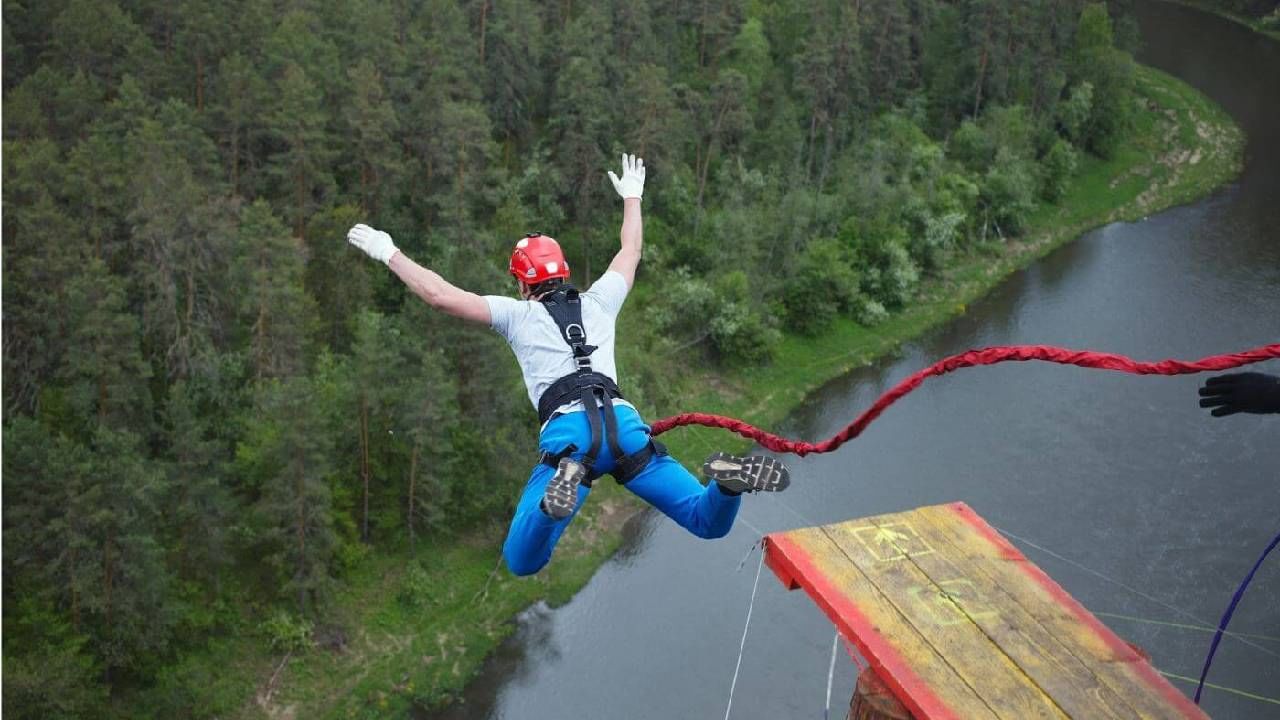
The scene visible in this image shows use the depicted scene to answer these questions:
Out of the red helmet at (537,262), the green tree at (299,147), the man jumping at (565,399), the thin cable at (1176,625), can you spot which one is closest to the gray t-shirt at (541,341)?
the man jumping at (565,399)

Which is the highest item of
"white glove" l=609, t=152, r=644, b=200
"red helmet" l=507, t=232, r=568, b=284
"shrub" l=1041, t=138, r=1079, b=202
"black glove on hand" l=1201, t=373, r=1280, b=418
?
"black glove on hand" l=1201, t=373, r=1280, b=418

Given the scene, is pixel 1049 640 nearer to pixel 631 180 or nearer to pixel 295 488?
pixel 631 180

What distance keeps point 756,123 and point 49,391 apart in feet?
72.8

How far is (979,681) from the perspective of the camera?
4406 mm

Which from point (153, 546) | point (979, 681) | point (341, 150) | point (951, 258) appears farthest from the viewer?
point (951, 258)

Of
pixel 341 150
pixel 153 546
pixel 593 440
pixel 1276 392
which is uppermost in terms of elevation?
pixel 1276 392

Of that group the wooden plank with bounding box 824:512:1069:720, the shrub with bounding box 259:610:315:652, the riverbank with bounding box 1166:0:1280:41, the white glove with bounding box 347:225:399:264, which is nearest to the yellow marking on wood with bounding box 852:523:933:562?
the wooden plank with bounding box 824:512:1069:720

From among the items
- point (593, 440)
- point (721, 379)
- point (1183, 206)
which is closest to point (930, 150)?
point (1183, 206)

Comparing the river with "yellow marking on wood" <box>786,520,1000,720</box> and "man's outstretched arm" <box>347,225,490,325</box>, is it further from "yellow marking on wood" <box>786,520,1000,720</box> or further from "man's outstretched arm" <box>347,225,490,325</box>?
"yellow marking on wood" <box>786,520,1000,720</box>

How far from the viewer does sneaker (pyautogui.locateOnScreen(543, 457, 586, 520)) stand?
5285 millimetres

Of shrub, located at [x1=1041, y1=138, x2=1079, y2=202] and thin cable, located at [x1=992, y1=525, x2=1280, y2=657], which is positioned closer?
thin cable, located at [x1=992, y1=525, x2=1280, y2=657]

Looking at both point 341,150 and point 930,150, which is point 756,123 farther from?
point 341,150

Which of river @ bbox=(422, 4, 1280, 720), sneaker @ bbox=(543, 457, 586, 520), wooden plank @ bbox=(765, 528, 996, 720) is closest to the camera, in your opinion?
wooden plank @ bbox=(765, 528, 996, 720)

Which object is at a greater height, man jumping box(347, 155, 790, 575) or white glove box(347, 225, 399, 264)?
white glove box(347, 225, 399, 264)
